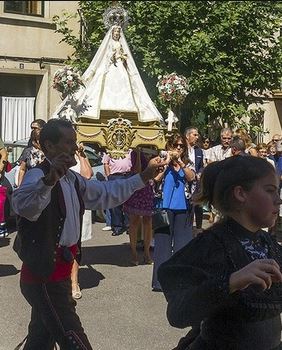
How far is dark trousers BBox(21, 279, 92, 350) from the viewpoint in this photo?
381 cm

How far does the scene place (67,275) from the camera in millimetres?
3980

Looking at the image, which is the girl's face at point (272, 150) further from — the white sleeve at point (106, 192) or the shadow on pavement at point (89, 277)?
the white sleeve at point (106, 192)

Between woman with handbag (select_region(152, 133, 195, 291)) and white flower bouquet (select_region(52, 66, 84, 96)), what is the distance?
146 centimetres

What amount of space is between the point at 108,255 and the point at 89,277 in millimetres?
1402

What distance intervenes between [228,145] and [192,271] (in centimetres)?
771

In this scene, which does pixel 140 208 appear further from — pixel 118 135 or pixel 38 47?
pixel 38 47

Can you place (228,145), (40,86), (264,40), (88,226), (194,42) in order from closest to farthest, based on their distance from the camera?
(88,226), (228,145), (194,42), (264,40), (40,86)

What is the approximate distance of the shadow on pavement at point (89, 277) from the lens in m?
7.64

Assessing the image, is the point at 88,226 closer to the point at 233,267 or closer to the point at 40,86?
the point at 233,267

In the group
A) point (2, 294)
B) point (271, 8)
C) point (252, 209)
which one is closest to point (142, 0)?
point (271, 8)

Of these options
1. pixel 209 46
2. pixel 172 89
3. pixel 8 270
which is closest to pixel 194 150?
pixel 172 89

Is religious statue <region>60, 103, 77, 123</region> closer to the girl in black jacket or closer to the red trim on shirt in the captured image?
the red trim on shirt

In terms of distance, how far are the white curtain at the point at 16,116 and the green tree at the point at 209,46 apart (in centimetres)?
365

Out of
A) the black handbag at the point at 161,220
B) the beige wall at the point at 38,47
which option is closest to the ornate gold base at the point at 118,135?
the black handbag at the point at 161,220
